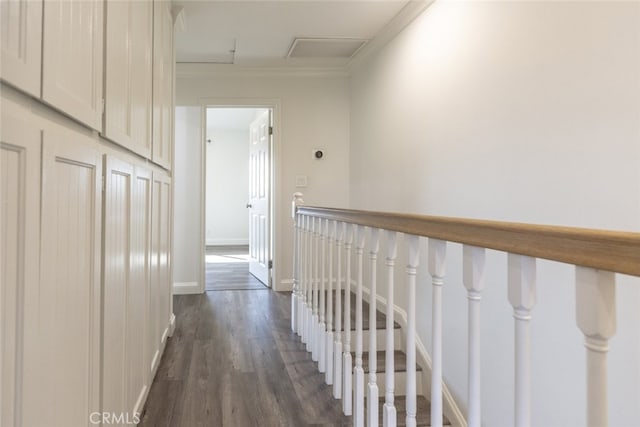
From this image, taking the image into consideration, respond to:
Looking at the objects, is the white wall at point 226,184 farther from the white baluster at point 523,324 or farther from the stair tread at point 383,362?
the white baluster at point 523,324

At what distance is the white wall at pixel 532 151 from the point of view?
1.34 metres

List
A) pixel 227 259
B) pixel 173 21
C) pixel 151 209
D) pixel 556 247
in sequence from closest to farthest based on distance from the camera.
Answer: pixel 556 247 < pixel 151 209 < pixel 173 21 < pixel 227 259

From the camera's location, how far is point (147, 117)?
1803 millimetres

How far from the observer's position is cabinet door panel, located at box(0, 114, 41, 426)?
63 cm

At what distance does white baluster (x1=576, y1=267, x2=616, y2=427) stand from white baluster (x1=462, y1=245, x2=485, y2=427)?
27 centimetres

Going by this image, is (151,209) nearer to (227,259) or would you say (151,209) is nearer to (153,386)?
(153,386)

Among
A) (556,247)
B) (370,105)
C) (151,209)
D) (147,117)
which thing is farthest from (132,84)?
(370,105)

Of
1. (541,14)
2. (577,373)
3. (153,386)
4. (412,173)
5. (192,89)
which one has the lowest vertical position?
(153,386)

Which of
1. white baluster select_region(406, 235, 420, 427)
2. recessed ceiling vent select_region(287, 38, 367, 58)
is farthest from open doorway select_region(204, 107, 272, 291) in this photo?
white baluster select_region(406, 235, 420, 427)

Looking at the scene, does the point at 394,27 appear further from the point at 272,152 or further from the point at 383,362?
the point at 383,362

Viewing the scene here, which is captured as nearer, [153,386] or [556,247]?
[556,247]

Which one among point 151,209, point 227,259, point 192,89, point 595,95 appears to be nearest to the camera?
point 595,95

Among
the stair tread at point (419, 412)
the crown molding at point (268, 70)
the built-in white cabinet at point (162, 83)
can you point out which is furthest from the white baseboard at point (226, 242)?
the stair tread at point (419, 412)

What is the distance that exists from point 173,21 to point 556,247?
291 centimetres
